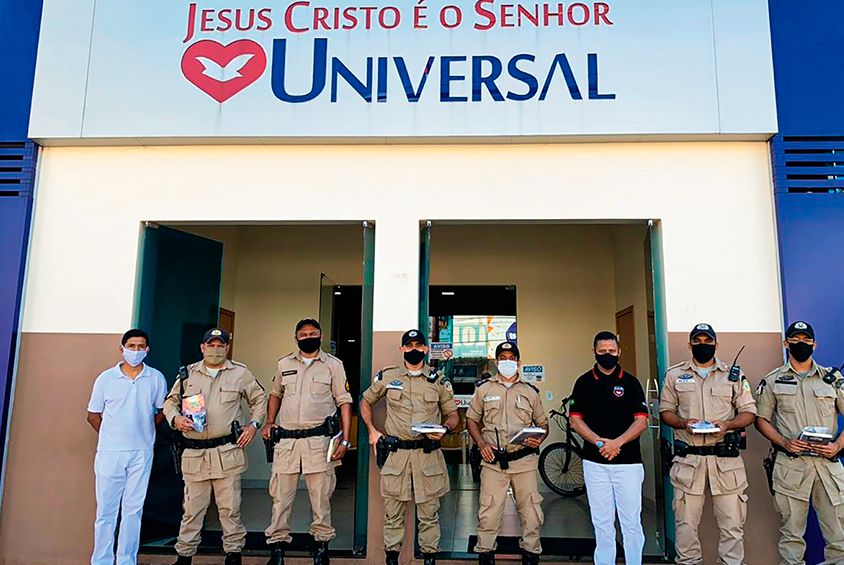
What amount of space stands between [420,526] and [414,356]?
1187 millimetres

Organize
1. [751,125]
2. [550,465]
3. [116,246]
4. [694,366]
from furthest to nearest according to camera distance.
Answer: [550,465] < [116,246] < [751,125] < [694,366]

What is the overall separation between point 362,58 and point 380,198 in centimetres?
114

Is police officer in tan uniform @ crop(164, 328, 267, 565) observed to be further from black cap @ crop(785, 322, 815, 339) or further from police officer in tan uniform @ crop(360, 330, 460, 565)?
black cap @ crop(785, 322, 815, 339)

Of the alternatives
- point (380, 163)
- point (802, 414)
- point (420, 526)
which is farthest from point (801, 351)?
point (380, 163)

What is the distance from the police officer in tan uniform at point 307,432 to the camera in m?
4.34

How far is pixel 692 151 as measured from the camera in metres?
4.97

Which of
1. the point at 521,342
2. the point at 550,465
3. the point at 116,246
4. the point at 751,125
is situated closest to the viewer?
the point at 751,125

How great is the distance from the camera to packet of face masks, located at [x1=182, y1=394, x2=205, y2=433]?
428 cm

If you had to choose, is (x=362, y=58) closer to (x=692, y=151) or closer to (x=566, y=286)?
(x=692, y=151)

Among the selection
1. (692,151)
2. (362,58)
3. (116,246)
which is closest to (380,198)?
(362,58)

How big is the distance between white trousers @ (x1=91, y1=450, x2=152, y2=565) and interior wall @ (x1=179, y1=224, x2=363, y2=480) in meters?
3.38

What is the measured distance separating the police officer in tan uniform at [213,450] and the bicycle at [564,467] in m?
3.89

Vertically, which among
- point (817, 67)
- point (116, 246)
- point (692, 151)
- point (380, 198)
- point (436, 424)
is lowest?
point (436, 424)

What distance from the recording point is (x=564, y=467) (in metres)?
7.14
